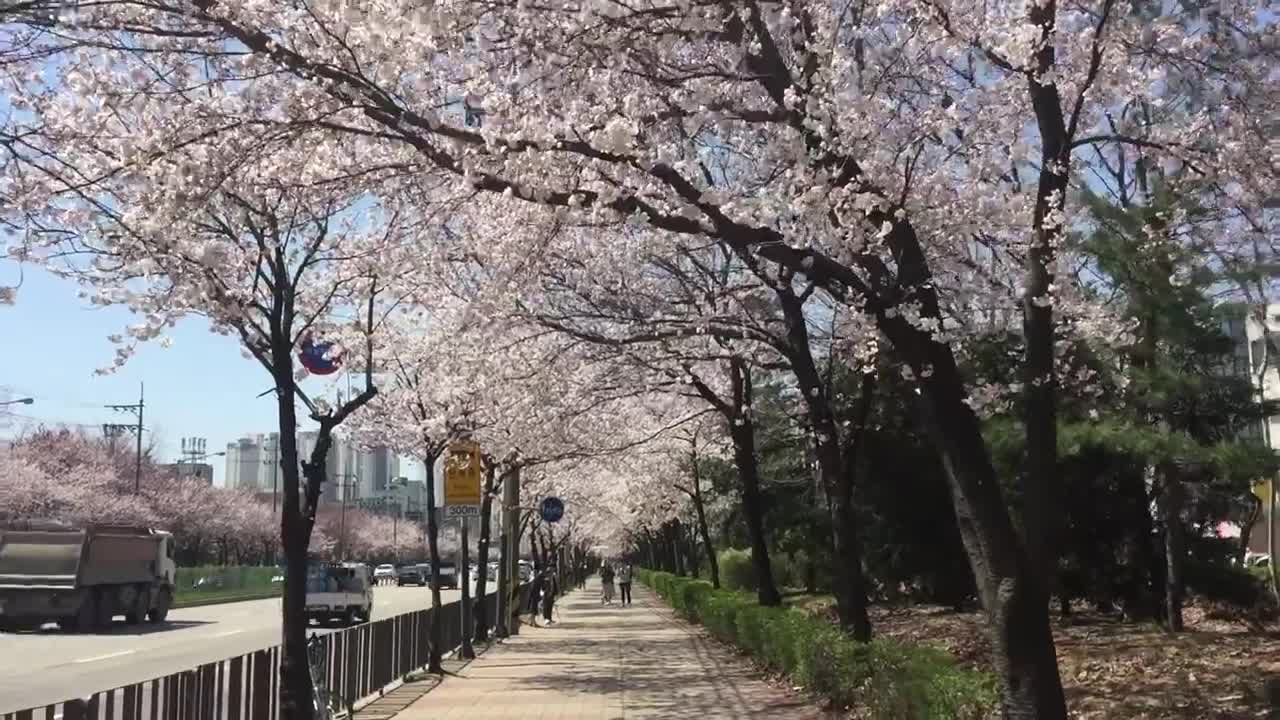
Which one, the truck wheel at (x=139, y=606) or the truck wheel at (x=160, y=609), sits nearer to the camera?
the truck wheel at (x=139, y=606)

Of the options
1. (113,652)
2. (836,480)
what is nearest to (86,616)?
(113,652)

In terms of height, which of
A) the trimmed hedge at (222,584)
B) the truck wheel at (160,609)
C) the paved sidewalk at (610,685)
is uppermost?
the trimmed hedge at (222,584)

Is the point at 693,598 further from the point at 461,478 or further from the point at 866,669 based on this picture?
the point at 866,669

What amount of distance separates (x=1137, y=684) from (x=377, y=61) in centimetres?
686

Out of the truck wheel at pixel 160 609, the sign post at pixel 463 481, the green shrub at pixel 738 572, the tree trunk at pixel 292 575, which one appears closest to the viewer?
the tree trunk at pixel 292 575

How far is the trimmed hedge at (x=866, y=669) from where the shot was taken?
25.9ft

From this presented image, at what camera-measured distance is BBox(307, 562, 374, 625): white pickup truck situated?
30891 millimetres

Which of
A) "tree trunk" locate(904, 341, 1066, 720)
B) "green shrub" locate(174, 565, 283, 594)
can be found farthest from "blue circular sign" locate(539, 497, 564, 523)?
"green shrub" locate(174, 565, 283, 594)

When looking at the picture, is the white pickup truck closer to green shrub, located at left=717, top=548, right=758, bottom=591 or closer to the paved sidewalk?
the paved sidewalk

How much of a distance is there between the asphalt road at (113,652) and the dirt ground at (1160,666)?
9.82 metres

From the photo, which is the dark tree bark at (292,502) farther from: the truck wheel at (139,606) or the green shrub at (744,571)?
the green shrub at (744,571)

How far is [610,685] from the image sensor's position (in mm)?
15523

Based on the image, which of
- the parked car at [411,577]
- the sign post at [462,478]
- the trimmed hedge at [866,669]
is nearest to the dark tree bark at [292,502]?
the trimmed hedge at [866,669]

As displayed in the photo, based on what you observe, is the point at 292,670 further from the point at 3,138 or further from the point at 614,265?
the point at 614,265
